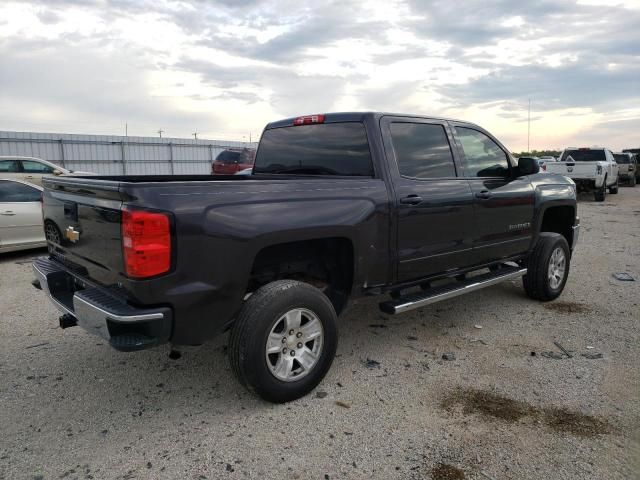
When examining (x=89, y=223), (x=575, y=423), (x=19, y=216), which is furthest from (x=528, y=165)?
(x=19, y=216)

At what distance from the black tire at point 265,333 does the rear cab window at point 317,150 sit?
1.15 m

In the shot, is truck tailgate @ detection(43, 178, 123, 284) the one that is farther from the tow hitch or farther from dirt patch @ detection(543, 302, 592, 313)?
dirt patch @ detection(543, 302, 592, 313)

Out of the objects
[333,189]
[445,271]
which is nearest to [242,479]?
[333,189]

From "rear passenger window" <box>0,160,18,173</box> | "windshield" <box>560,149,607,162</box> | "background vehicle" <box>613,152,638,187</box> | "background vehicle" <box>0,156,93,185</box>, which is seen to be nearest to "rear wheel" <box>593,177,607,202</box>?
"windshield" <box>560,149,607,162</box>

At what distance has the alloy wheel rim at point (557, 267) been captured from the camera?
5.46m

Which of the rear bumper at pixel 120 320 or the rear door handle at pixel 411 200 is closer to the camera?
the rear bumper at pixel 120 320

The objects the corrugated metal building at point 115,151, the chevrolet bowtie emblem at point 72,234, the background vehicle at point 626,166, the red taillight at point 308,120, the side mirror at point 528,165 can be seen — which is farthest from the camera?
the background vehicle at point 626,166

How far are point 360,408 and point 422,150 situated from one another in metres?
2.14

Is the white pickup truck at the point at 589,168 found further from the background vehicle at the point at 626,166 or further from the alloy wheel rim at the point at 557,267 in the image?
the alloy wheel rim at the point at 557,267

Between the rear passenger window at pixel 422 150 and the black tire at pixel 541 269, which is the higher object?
the rear passenger window at pixel 422 150

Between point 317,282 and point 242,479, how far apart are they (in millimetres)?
1668

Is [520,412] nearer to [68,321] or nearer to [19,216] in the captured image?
[68,321]

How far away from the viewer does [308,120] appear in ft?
14.0

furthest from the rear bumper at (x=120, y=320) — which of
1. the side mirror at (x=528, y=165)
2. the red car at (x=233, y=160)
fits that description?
the red car at (x=233, y=160)
